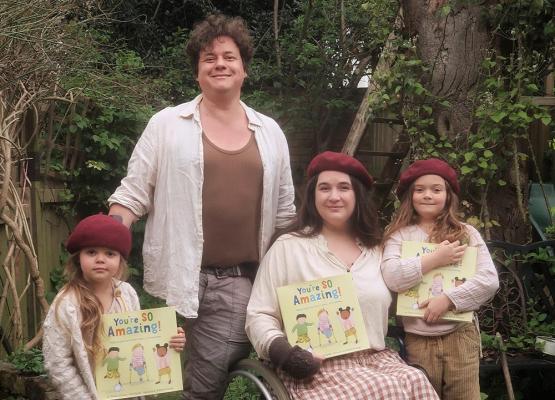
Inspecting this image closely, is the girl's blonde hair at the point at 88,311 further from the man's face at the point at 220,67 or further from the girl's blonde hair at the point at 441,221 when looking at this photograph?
the girl's blonde hair at the point at 441,221

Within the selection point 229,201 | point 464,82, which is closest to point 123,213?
point 229,201

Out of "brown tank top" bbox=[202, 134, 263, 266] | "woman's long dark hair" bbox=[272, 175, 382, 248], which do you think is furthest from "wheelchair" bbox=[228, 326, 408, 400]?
"woman's long dark hair" bbox=[272, 175, 382, 248]

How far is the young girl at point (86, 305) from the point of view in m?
2.70

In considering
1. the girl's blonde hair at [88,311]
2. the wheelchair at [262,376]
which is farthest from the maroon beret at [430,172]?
the girl's blonde hair at [88,311]

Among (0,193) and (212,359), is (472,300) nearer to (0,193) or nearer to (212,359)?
(212,359)

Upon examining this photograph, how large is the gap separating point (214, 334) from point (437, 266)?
0.91m

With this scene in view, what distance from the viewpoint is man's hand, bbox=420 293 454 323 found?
3129 millimetres

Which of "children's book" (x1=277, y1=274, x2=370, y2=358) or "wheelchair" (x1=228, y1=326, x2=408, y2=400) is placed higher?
"children's book" (x1=277, y1=274, x2=370, y2=358)

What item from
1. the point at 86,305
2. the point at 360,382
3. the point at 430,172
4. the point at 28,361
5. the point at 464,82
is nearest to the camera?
the point at 86,305

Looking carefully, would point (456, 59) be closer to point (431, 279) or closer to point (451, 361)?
point (431, 279)

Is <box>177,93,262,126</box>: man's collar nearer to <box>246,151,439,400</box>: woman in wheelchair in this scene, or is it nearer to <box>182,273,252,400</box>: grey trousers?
<box>246,151,439,400</box>: woman in wheelchair

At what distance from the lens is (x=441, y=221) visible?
3277mm

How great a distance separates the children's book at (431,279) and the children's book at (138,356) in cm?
93

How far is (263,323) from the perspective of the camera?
Result: 301 cm
